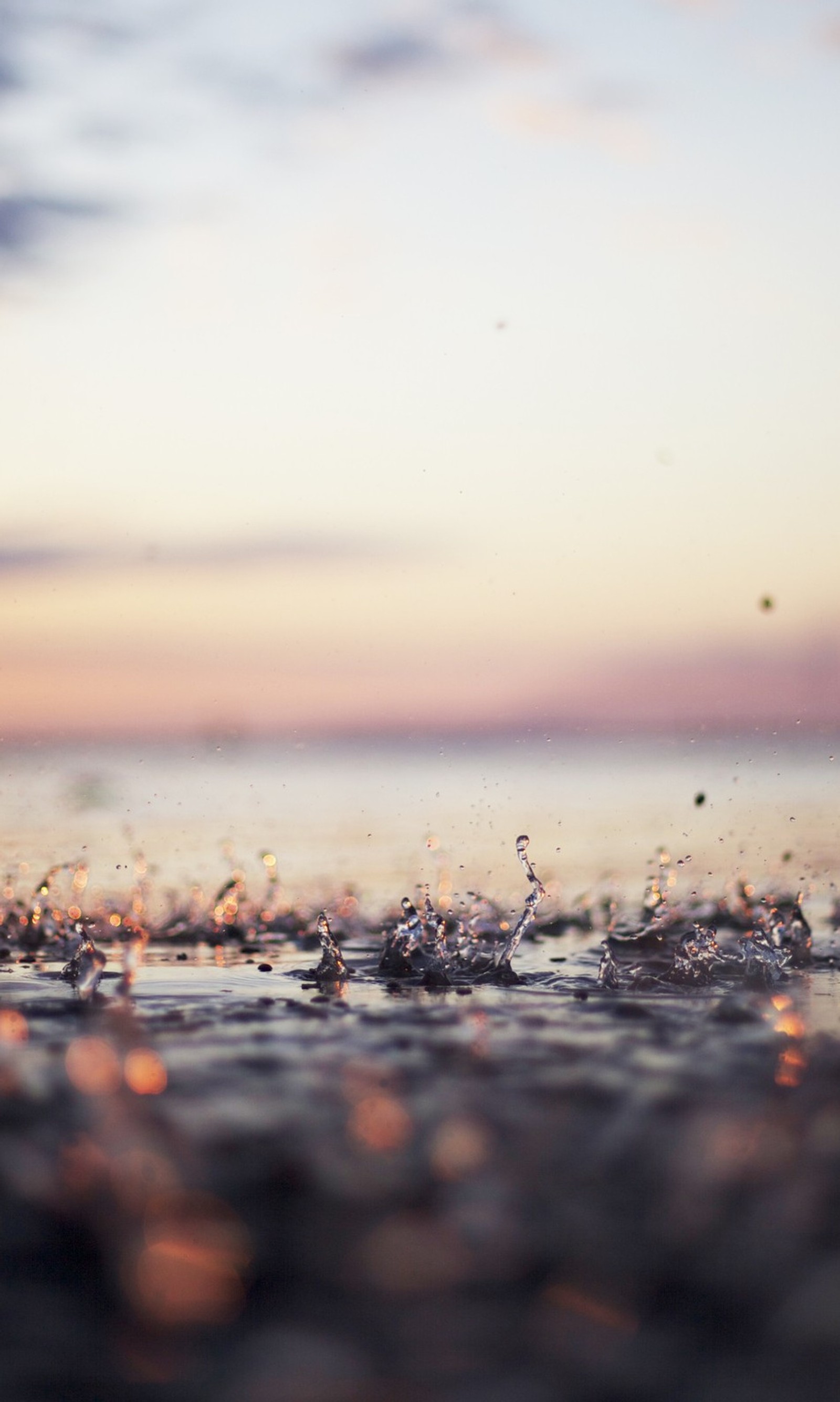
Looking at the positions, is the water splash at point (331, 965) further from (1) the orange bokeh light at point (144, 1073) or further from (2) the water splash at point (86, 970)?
(1) the orange bokeh light at point (144, 1073)

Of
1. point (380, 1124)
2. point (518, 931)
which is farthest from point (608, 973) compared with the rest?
point (380, 1124)

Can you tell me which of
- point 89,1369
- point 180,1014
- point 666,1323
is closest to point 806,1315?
point 666,1323

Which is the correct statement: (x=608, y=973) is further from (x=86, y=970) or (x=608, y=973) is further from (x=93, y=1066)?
(x=93, y=1066)

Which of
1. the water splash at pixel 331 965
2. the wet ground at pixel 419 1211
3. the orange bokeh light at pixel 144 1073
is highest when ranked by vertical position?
the water splash at pixel 331 965

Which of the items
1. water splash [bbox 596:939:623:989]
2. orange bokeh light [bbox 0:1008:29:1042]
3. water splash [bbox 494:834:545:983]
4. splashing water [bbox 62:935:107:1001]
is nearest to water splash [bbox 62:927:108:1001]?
splashing water [bbox 62:935:107:1001]

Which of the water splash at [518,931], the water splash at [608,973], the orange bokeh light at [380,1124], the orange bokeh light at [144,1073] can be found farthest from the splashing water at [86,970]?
the orange bokeh light at [380,1124]

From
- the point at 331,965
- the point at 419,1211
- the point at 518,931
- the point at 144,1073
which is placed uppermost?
the point at 518,931

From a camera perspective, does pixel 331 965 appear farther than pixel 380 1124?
Yes

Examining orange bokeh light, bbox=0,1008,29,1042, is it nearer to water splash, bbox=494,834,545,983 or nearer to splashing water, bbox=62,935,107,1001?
splashing water, bbox=62,935,107,1001
